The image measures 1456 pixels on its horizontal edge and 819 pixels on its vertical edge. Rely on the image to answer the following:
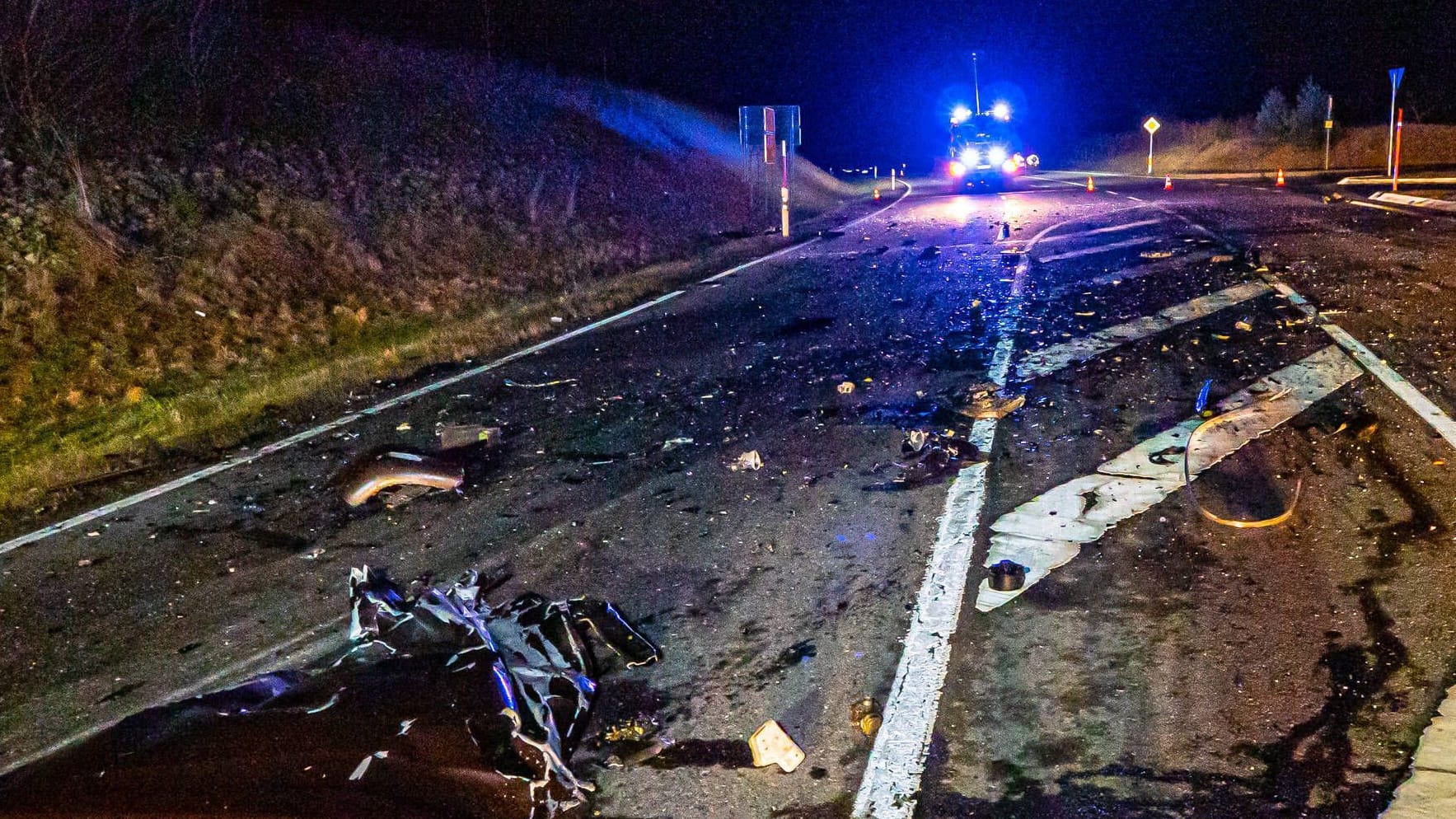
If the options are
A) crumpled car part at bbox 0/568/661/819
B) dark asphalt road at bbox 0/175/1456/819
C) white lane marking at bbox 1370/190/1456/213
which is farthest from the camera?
white lane marking at bbox 1370/190/1456/213

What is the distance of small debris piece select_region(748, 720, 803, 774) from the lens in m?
3.69

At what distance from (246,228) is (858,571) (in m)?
11.2

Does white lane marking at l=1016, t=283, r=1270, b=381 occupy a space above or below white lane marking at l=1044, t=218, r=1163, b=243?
below

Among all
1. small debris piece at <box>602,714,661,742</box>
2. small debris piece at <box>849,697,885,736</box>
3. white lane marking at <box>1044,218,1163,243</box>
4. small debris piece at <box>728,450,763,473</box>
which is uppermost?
white lane marking at <box>1044,218,1163,243</box>

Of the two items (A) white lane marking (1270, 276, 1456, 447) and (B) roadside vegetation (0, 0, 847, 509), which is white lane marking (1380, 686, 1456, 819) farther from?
(B) roadside vegetation (0, 0, 847, 509)

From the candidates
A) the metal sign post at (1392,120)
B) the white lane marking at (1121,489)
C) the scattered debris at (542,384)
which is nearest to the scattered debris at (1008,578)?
the white lane marking at (1121,489)

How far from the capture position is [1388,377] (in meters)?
7.84

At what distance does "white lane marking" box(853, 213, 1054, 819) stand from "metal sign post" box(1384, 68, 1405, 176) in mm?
23156

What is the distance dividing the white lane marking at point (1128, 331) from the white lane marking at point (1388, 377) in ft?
2.42

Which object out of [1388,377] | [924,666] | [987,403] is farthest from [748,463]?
[1388,377]

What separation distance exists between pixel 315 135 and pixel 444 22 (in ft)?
46.2

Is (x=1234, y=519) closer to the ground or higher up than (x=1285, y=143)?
closer to the ground

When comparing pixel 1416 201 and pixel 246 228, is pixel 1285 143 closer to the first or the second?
pixel 1416 201

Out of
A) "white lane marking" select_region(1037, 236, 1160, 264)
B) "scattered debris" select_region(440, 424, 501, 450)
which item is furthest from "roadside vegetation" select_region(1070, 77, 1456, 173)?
"scattered debris" select_region(440, 424, 501, 450)
